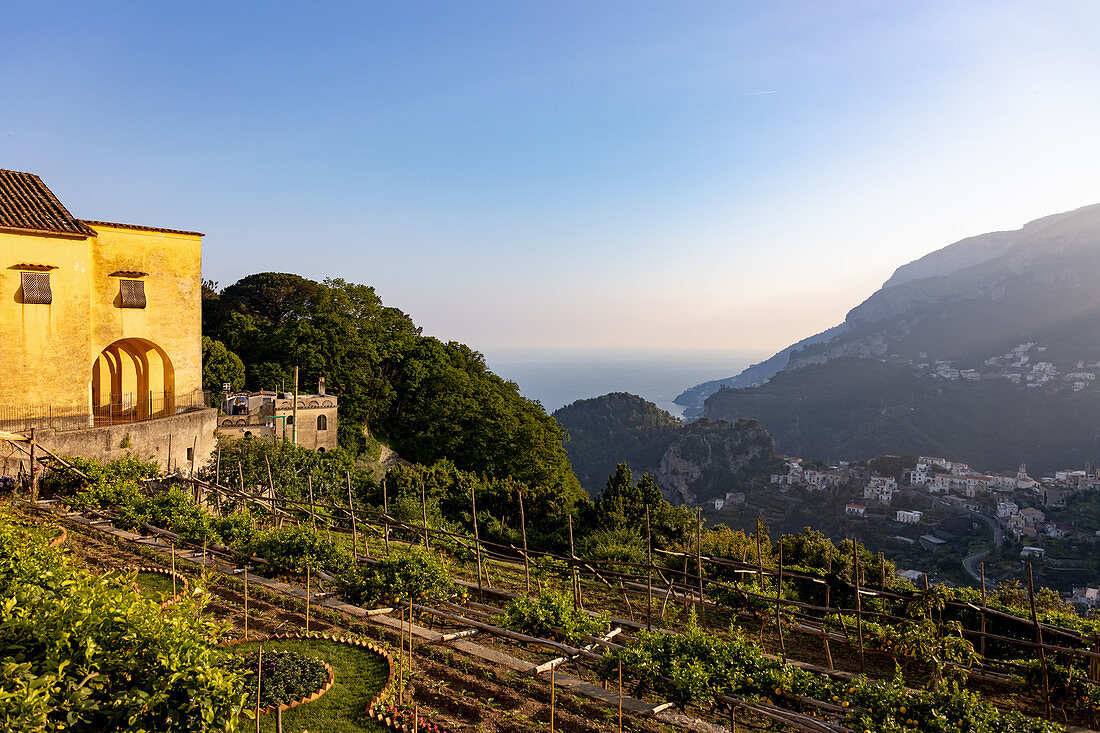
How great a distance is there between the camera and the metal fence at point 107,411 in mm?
15055

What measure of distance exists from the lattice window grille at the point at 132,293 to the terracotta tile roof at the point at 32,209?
1554mm

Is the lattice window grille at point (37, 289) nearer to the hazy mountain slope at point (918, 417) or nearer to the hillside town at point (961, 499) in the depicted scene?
the hillside town at point (961, 499)

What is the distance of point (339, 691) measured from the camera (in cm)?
571

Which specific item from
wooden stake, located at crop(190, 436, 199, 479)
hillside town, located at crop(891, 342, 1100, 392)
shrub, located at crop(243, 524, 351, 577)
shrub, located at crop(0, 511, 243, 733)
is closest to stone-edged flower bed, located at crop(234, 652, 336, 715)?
shrub, located at crop(0, 511, 243, 733)

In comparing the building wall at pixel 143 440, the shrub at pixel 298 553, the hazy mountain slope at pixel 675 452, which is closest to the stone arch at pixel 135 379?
the building wall at pixel 143 440

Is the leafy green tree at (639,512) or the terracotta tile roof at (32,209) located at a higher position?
the terracotta tile roof at (32,209)

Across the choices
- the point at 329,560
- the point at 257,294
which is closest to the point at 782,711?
the point at 329,560

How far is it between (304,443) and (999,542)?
5383 centimetres

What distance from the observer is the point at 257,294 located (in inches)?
1591

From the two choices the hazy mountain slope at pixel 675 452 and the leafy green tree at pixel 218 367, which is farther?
the hazy mountain slope at pixel 675 452

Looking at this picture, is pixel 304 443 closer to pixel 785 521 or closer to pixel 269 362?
pixel 269 362

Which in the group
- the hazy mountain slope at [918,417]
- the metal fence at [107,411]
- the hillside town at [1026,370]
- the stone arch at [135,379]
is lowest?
the hazy mountain slope at [918,417]

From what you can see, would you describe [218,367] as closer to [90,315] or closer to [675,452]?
[90,315]

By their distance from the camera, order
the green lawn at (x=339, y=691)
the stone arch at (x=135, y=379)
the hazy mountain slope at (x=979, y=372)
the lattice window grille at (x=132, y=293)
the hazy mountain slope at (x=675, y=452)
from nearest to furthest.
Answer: the green lawn at (x=339, y=691), the lattice window grille at (x=132, y=293), the stone arch at (x=135, y=379), the hazy mountain slope at (x=979, y=372), the hazy mountain slope at (x=675, y=452)
